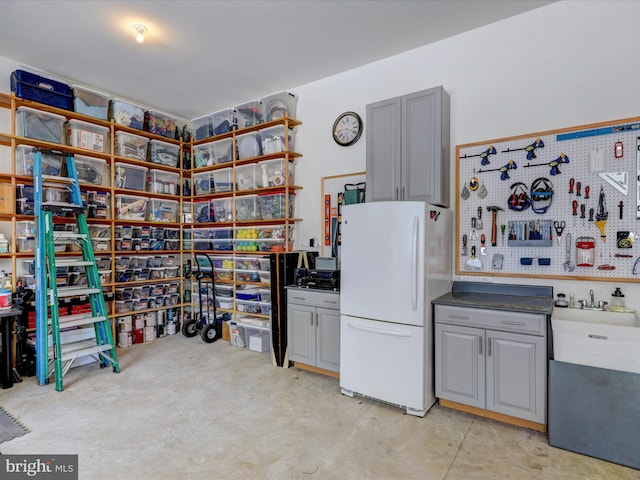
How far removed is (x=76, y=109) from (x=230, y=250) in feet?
8.00

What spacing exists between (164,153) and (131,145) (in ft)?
1.57

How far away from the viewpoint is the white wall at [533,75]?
262 centimetres

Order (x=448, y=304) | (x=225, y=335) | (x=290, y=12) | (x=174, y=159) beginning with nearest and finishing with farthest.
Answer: (x=448, y=304), (x=290, y=12), (x=225, y=335), (x=174, y=159)

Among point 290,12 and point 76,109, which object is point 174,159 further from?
point 290,12

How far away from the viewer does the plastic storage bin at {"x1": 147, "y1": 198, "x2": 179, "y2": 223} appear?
4.84 metres

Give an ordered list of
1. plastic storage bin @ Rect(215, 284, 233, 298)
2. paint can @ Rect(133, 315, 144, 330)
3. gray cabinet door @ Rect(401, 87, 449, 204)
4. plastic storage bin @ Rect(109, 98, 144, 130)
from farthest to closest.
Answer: plastic storage bin @ Rect(215, 284, 233, 298)
paint can @ Rect(133, 315, 144, 330)
plastic storage bin @ Rect(109, 98, 144, 130)
gray cabinet door @ Rect(401, 87, 449, 204)

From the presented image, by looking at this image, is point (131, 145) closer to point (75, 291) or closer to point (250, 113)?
point (250, 113)

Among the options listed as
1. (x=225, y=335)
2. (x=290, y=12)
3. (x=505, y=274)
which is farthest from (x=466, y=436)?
(x=290, y=12)

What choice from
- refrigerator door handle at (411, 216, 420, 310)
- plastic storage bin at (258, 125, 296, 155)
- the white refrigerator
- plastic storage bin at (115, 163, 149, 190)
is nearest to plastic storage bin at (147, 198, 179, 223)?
plastic storage bin at (115, 163, 149, 190)

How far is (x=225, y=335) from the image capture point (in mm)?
4703

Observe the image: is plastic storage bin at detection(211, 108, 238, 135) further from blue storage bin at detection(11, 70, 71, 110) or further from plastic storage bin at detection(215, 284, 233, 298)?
plastic storage bin at detection(215, 284, 233, 298)

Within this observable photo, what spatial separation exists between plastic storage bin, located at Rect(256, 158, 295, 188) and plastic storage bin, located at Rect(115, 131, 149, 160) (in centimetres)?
166

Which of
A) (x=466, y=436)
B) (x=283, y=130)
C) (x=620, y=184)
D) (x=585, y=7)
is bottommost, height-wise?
(x=466, y=436)

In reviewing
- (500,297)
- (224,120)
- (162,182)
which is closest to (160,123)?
(162,182)
